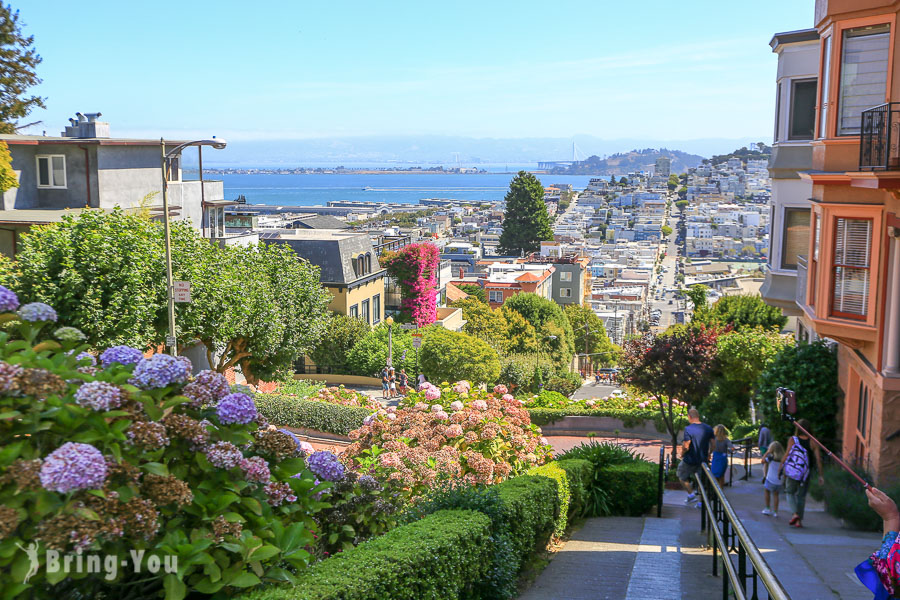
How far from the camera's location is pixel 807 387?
52.1 ft

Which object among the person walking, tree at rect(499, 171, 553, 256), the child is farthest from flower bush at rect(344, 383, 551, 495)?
tree at rect(499, 171, 553, 256)

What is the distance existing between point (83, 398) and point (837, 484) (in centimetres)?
1065

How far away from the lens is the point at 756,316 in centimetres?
4041

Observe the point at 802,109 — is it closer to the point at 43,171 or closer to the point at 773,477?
the point at 773,477

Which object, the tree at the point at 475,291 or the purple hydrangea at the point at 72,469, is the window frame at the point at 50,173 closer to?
the purple hydrangea at the point at 72,469

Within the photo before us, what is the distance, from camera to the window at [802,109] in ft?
59.8

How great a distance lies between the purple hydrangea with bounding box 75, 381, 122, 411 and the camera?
3637 millimetres

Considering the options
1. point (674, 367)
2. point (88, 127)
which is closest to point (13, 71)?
point (88, 127)

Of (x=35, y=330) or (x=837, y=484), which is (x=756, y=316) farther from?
(x=35, y=330)

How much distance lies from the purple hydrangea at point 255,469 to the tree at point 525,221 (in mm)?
121171

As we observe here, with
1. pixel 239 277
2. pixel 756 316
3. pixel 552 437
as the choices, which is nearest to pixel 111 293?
pixel 239 277

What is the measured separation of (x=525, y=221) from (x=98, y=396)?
128319 millimetres

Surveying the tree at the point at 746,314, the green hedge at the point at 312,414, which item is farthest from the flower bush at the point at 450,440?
A: the tree at the point at 746,314

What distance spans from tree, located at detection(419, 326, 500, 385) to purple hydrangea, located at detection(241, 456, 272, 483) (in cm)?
3531
